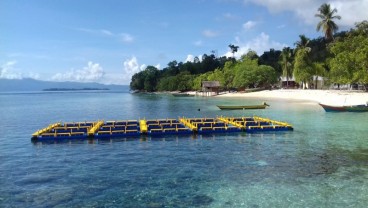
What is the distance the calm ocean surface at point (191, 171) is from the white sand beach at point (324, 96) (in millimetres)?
42372

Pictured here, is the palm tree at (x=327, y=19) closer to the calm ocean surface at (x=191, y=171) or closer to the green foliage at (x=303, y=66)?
the green foliage at (x=303, y=66)

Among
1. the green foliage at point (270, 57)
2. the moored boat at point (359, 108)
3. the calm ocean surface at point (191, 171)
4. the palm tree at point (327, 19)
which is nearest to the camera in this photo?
the calm ocean surface at point (191, 171)

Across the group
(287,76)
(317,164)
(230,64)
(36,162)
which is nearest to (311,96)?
(287,76)

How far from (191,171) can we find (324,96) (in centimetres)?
7607

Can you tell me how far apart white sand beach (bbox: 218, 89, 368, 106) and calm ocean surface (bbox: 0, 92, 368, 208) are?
42.4m

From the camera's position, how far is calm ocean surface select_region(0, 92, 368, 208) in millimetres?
17797

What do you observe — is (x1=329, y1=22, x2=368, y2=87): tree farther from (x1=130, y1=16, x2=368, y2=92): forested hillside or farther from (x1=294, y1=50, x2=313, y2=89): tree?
(x1=294, y1=50, x2=313, y2=89): tree

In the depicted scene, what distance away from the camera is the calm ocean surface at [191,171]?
17.8 meters

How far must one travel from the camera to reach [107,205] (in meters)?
17.1

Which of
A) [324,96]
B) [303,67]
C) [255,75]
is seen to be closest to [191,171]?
→ [324,96]

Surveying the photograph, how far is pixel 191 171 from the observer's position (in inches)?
915

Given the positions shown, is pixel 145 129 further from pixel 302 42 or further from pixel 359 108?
pixel 302 42

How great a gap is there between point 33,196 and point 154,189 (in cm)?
654

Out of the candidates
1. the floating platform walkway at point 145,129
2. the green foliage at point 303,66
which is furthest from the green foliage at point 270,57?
the floating platform walkway at point 145,129
